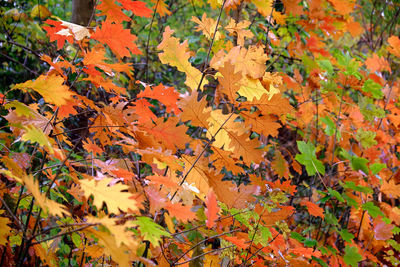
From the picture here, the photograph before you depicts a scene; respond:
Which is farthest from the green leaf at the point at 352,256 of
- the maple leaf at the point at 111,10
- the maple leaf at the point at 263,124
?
the maple leaf at the point at 111,10

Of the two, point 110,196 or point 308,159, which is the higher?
point 110,196

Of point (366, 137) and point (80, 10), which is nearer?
point (366, 137)

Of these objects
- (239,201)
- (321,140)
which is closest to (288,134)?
(321,140)

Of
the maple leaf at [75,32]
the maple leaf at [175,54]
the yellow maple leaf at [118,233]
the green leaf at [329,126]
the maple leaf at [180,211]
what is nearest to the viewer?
the yellow maple leaf at [118,233]

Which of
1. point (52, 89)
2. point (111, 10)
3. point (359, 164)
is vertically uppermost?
point (111, 10)

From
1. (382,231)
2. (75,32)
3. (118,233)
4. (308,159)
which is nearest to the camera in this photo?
(118,233)

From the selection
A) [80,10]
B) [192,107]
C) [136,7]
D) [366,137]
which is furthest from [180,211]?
[80,10]

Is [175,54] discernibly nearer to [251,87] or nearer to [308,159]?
[251,87]

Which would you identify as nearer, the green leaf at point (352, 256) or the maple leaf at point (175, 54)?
the maple leaf at point (175, 54)

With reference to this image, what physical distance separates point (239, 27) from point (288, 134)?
11.4 ft

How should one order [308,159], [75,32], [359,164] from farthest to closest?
1. [359,164]
2. [308,159]
3. [75,32]

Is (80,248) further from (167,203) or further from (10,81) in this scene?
(10,81)

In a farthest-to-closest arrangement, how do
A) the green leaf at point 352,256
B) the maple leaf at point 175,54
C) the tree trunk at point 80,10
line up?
the tree trunk at point 80,10 < the green leaf at point 352,256 < the maple leaf at point 175,54

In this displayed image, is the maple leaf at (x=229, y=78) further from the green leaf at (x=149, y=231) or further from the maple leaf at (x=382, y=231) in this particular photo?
the maple leaf at (x=382, y=231)
